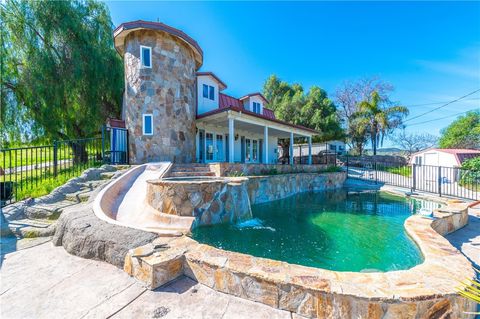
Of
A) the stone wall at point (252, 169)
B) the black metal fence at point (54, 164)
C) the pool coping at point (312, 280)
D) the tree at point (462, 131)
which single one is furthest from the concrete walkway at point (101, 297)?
the tree at point (462, 131)

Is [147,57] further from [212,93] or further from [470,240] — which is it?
[470,240]

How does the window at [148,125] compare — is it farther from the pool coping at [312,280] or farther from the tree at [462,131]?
the tree at [462,131]

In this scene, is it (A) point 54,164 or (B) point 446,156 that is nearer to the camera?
(A) point 54,164

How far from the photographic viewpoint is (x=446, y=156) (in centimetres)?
1580

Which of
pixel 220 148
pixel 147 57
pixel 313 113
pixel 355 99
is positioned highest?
pixel 355 99

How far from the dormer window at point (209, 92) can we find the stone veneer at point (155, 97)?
225 centimetres

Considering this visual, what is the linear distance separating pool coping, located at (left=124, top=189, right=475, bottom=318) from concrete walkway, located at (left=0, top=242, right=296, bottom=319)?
0.11m

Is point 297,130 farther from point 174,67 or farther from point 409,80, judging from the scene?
point 409,80

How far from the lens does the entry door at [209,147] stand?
1221 cm

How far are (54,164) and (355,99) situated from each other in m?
30.5

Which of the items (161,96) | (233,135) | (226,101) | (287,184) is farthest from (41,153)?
(226,101)

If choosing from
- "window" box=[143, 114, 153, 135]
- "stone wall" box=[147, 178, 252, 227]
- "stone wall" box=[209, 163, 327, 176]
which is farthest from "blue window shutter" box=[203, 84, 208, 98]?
"stone wall" box=[147, 178, 252, 227]

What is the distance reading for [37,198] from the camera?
5098 mm

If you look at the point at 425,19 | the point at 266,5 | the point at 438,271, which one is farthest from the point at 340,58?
the point at 438,271
